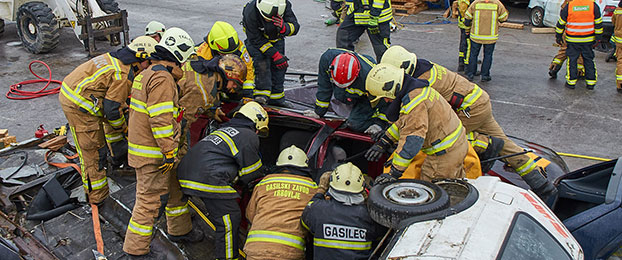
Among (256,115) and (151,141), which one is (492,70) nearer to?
(256,115)

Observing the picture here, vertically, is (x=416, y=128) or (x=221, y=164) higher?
(x=416, y=128)

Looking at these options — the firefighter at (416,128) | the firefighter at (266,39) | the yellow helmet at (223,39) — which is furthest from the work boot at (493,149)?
the yellow helmet at (223,39)

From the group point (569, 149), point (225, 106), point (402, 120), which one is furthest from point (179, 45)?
point (569, 149)

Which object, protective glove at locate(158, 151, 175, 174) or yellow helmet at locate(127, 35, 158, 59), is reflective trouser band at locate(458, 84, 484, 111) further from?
yellow helmet at locate(127, 35, 158, 59)

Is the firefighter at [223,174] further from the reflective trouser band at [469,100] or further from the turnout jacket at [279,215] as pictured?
the reflective trouser band at [469,100]

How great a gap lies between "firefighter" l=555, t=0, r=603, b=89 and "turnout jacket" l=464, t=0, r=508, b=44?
1.04m

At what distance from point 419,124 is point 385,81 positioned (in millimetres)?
401

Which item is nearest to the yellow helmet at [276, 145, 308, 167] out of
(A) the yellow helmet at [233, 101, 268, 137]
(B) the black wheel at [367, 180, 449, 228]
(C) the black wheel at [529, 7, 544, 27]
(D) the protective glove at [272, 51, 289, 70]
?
(A) the yellow helmet at [233, 101, 268, 137]

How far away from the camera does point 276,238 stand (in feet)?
11.5

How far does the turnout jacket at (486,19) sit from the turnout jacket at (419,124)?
5.33m

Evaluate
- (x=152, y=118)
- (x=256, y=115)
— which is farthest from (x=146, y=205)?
(x=256, y=115)

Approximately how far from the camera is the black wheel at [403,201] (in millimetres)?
2867

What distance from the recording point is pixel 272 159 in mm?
4926

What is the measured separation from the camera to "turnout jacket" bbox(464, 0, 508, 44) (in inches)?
348
